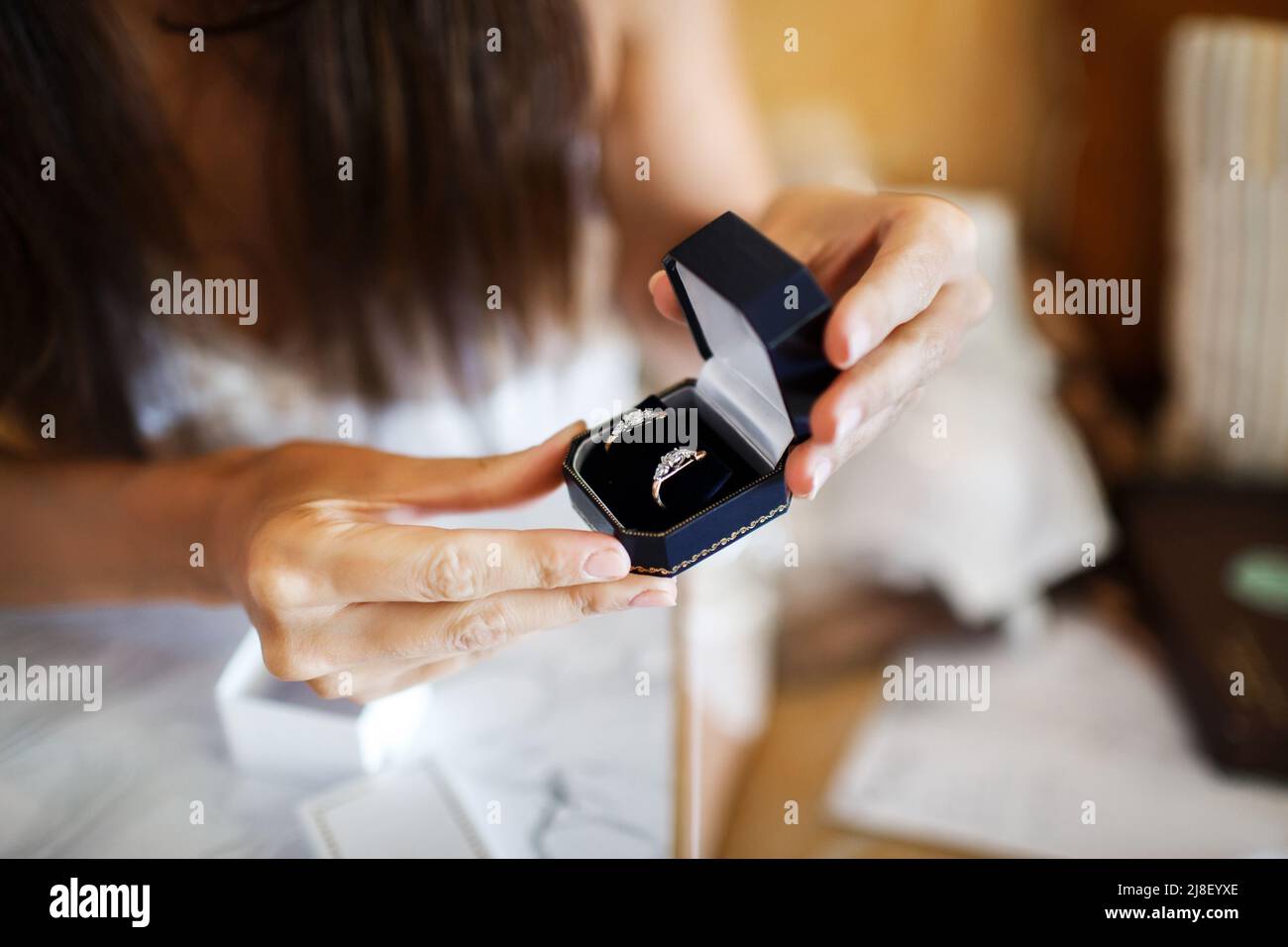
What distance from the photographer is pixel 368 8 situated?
2.25ft

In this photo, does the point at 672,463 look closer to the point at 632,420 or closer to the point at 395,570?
the point at 632,420

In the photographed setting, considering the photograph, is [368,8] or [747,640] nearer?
[368,8]

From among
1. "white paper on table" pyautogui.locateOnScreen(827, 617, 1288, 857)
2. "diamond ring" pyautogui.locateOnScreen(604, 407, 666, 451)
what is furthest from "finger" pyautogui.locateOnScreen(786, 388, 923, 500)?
"white paper on table" pyautogui.locateOnScreen(827, 617, 1288, 857)

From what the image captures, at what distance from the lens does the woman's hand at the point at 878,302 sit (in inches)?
18.8

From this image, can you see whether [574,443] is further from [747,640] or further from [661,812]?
[747,640]

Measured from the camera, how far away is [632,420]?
1.92ft

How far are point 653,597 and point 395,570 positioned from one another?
133 mm

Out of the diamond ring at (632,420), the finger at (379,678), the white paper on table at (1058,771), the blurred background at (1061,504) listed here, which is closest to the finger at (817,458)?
the diamond ring at (632,420)

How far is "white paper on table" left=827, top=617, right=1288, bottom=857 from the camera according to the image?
95 cm

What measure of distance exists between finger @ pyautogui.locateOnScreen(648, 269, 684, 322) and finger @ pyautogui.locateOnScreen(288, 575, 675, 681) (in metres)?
0.17

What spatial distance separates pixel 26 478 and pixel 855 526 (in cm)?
86

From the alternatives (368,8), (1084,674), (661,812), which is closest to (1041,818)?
(1084,674)

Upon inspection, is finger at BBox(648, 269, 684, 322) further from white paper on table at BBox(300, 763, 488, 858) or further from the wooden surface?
the wooden surface

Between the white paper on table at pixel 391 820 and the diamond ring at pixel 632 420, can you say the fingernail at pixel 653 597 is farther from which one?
the white paper on table at pixel 391 820
